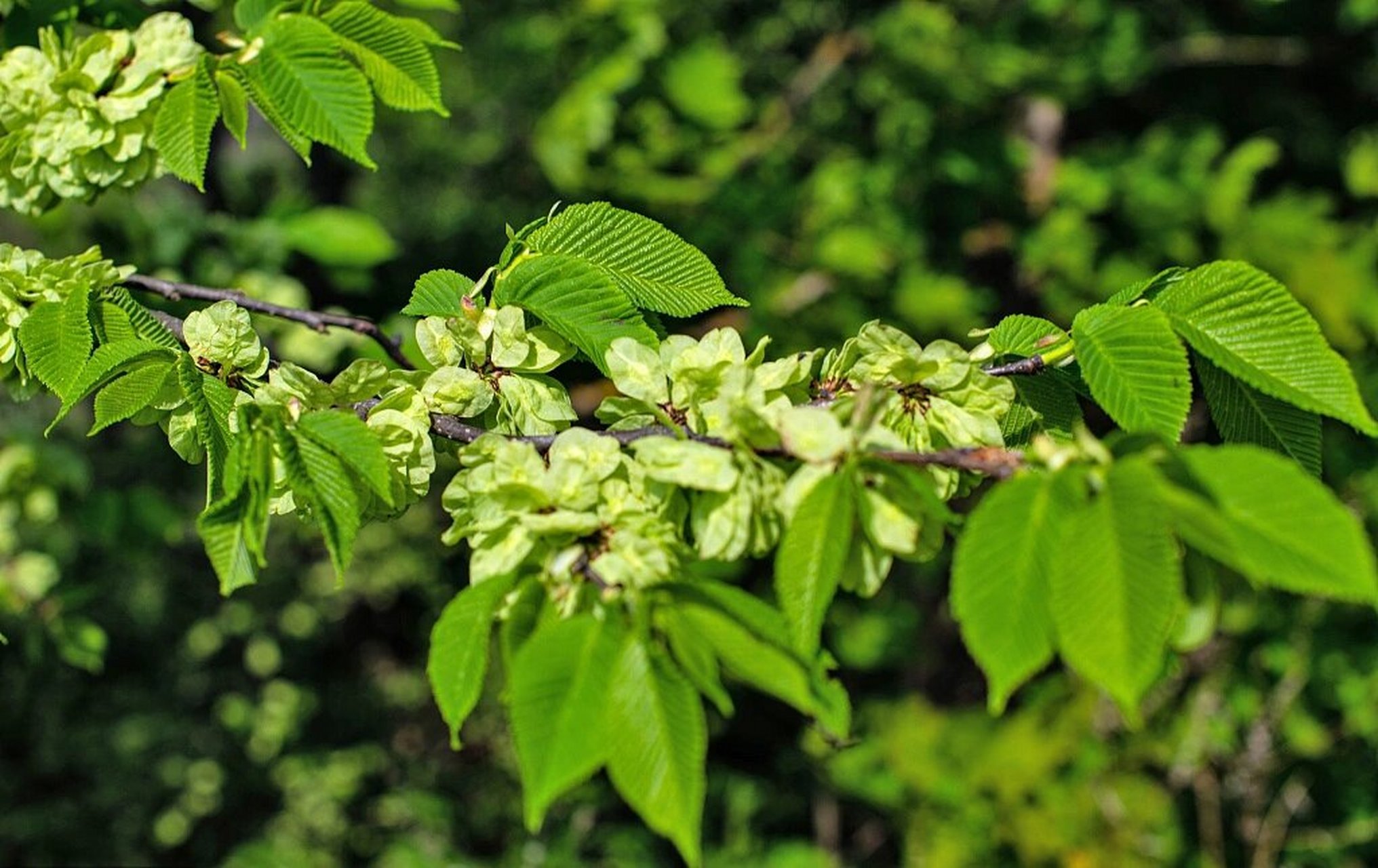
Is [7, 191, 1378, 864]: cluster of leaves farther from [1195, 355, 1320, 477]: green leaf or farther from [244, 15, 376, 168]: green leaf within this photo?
[244, 15, 376, 168]: green leaf

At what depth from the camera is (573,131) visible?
3.32m

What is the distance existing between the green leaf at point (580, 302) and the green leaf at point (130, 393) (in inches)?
13.2

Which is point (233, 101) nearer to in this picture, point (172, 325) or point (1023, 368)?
point (172, 325)

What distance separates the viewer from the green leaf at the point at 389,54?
4.28 feet

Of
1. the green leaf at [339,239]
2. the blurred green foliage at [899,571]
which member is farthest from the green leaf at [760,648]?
the blurred green foliage at [899,571]

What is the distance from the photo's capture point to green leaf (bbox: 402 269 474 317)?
108 cm

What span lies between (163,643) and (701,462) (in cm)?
397

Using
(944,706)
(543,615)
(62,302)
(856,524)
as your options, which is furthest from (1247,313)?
(944,706)

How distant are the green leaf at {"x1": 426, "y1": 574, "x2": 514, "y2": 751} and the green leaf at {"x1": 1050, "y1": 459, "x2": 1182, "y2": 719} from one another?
1.34ft

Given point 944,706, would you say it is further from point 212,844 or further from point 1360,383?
point 212,844

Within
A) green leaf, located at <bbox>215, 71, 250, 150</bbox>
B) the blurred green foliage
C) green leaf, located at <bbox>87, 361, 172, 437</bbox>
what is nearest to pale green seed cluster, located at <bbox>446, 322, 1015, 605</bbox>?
green leaf, located at <bbox>87, 361, 172, 437</bbox>

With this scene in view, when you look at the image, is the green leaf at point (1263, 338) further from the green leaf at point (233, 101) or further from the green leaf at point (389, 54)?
the green leaf at point (233, 101)

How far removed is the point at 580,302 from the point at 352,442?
0.83 ft

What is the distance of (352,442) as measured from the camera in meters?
0.93
